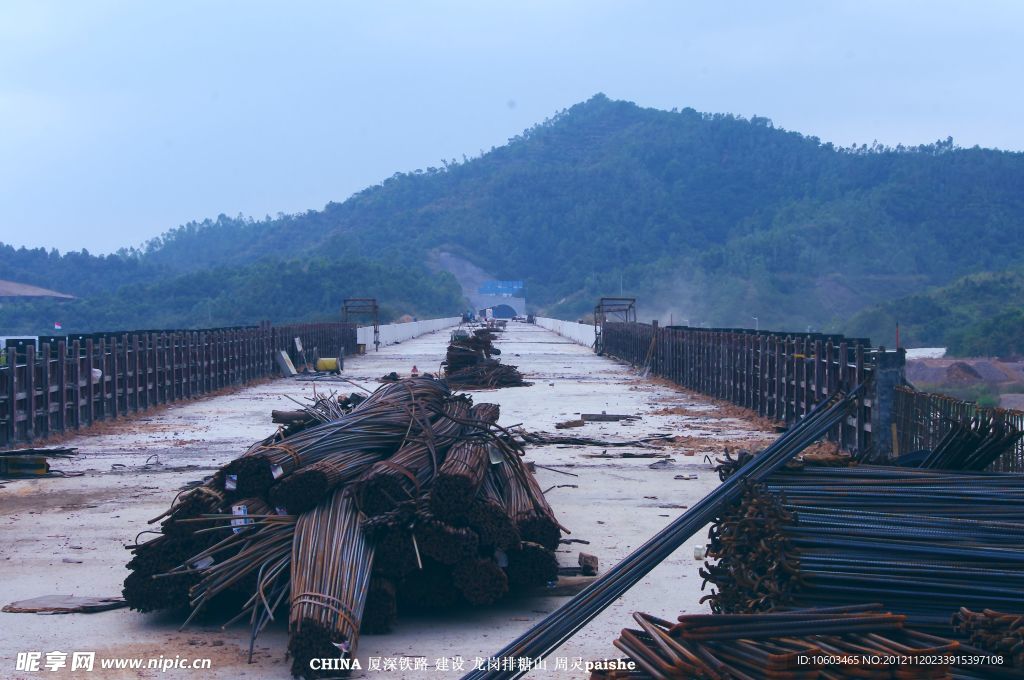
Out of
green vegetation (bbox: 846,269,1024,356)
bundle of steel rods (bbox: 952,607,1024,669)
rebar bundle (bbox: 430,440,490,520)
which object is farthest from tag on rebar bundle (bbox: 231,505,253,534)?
green vegetation (bbox: 846,269,1024,356)

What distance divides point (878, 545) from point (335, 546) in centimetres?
335

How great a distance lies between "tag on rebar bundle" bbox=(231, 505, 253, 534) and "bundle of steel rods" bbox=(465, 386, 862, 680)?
2674 millimetres

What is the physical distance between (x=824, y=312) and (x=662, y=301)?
32669 millimetres

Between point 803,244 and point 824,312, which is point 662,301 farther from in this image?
point 824,312

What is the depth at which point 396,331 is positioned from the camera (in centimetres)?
7106

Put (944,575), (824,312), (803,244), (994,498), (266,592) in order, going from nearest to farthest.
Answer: (944,575), (994,498), (266,592), (824,312), (803,244)

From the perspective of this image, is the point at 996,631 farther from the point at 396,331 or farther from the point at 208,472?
the point at 396,331

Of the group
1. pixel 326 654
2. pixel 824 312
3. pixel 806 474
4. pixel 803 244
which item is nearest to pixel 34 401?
pixel 326 654

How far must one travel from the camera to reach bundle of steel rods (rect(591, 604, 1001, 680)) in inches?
174

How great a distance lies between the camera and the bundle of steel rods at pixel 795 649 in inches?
174

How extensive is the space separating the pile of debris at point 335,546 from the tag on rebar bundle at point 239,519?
0.05 ft

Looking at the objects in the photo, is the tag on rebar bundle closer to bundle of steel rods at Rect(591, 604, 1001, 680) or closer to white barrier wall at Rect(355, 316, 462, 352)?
bundle of steel rods at Rect(591, 604, 1001, 680)

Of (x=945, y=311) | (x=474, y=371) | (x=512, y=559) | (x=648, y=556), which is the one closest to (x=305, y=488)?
(x=512, y=559)

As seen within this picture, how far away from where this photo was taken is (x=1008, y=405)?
74.2 ft
